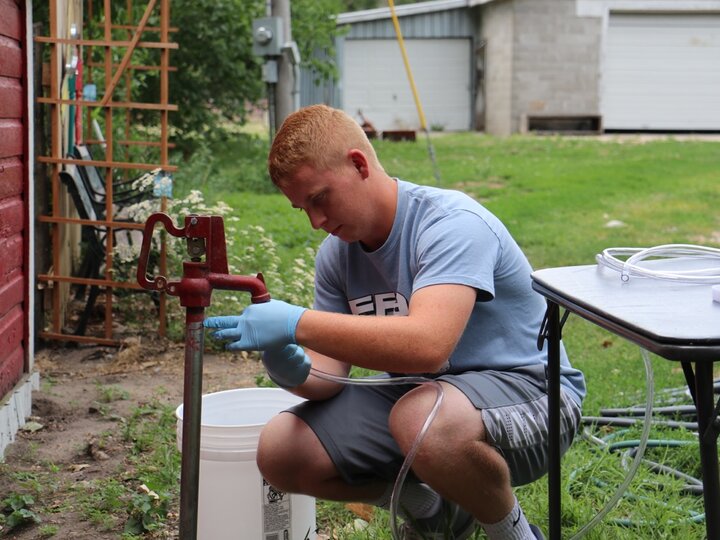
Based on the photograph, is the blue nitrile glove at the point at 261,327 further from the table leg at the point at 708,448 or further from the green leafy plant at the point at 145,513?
the green leafy plant at the point at 145,513

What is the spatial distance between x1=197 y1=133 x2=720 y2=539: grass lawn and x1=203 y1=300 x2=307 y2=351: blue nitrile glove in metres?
0.93

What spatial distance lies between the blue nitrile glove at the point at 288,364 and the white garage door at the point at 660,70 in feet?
53.5

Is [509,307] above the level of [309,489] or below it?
above

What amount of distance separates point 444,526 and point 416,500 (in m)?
0.10

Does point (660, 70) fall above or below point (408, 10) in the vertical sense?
below

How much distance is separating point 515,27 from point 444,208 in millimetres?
15733

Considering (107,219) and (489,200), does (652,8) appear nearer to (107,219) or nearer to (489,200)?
(489,200)

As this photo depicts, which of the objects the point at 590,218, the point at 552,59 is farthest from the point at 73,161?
the point at 552,59

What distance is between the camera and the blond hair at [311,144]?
2.17 m

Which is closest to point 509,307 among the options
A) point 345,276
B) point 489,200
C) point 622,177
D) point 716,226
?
point 345,276

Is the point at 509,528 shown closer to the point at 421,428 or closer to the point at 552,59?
the point at 421,428

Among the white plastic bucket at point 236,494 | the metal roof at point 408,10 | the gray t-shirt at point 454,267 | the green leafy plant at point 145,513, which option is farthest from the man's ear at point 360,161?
the metal roof at point 408,10

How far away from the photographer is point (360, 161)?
7.34ft

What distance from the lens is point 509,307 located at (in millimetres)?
2369
